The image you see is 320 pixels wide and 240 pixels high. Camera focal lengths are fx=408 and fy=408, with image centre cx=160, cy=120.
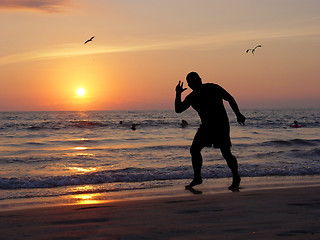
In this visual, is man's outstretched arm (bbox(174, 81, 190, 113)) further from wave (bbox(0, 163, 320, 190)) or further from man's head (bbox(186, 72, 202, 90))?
wave (bbox(0, 163, 320, 190))

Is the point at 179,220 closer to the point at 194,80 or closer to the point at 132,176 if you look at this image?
the point at 194,80

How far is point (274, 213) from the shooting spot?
434 cm

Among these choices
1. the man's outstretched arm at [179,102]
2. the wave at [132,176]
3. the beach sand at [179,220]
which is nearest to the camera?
the beach sand at [179,220]

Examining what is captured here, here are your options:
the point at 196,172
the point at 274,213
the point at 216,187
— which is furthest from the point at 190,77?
the point at 274,213

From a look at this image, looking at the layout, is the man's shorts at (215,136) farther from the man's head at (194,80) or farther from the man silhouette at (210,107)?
the man's head at (194,80)

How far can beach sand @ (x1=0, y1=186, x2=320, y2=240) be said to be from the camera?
3600 millimetres

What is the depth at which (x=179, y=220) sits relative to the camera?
4156 mm

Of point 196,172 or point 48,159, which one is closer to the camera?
point 196,172

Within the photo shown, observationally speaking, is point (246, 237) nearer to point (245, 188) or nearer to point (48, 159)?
point (245, 188)

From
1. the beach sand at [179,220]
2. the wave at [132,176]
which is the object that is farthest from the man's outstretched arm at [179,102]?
the wave at [132,176]

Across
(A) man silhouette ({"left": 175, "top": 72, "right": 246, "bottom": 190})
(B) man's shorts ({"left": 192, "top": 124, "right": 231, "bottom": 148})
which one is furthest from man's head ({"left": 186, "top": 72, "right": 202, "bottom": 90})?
(B) man's shorts ({"left": 192, "top": 124, "right": 231, "bottom": 148})

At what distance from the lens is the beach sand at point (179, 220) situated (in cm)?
360

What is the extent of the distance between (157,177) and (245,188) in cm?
253

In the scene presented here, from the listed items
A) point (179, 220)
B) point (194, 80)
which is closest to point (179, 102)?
point (194, 80)
